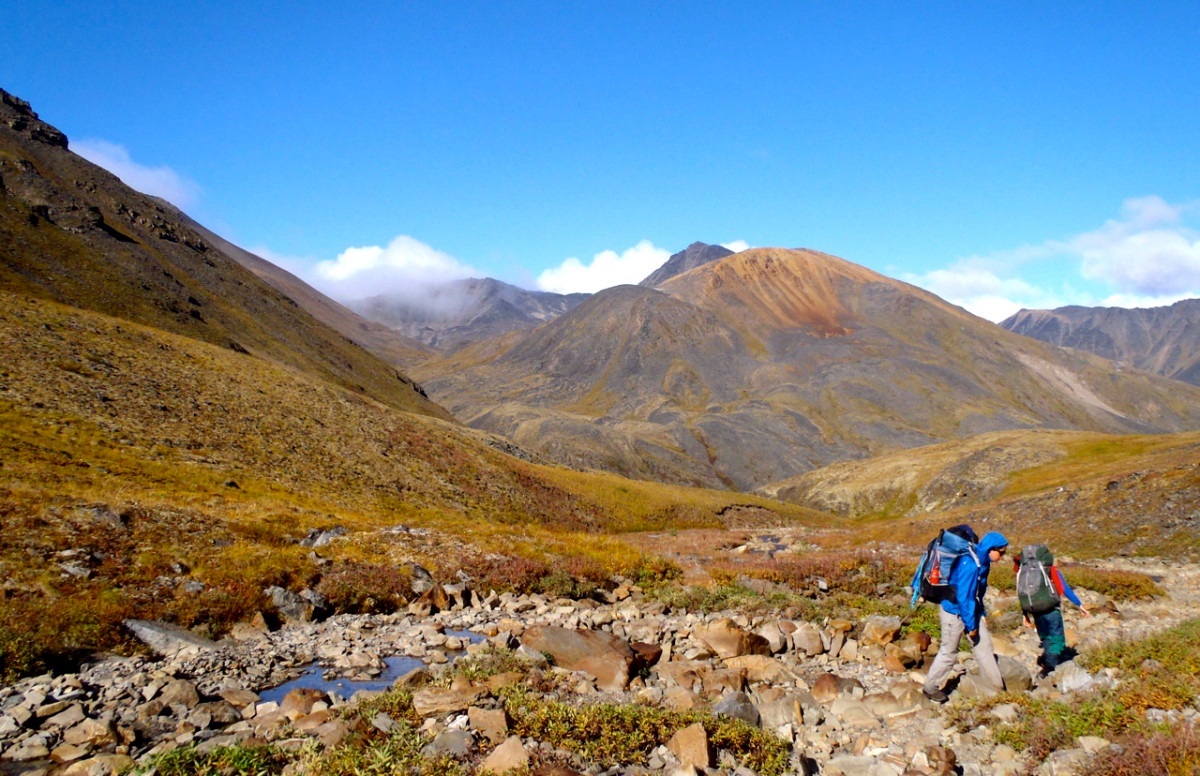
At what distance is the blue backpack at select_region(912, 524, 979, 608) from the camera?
11.9 metres

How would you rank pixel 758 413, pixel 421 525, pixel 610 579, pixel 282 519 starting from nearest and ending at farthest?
1. pixel 610 579
2. pixel 282 519
3. pixel 421 525
4. pixel 758 413

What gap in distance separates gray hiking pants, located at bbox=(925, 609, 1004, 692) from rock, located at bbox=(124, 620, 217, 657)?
14547 mm

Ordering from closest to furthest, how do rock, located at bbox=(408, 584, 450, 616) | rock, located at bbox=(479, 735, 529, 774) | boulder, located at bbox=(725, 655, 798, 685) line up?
rock, located at bbox=(479, 735, 529, 774) < boulder, located at bbox=(725, 655, 798, 685) < rock, located at bbox=(408, 584, 450, 616)

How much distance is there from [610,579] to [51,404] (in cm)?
3099

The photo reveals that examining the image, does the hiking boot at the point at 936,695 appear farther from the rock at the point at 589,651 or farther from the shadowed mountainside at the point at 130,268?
the shadowed mountainside at the point at 130,268

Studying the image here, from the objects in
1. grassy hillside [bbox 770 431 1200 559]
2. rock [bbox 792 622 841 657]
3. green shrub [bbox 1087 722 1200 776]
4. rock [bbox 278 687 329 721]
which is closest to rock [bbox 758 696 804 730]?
rock [bbox 792 622 841 657]

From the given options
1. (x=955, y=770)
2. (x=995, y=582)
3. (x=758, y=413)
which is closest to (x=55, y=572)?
(x=955, y=770)

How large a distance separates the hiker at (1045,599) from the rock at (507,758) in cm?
1006

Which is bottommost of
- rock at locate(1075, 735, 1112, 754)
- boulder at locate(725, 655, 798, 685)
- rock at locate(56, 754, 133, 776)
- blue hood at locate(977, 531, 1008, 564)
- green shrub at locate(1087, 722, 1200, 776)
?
boulder at locate(725, 655, 798, 685)

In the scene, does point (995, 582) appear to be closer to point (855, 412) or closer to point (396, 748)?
point (396, 748)

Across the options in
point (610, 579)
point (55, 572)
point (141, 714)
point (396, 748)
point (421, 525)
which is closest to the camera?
point (396, 748)

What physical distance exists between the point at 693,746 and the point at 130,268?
88.9 m

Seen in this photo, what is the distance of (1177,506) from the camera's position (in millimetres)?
33156

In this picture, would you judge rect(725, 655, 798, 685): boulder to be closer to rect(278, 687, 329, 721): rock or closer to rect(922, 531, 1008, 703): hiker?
rect(922, 531, 1008, 703): hiker
